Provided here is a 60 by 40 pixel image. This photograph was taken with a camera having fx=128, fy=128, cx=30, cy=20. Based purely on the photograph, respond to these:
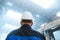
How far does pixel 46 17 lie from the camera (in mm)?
4125

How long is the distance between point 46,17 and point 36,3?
894 millimetres

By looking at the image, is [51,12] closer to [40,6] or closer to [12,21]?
[40,6]

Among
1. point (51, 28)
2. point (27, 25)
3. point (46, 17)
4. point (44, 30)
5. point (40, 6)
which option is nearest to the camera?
Answer: point (27, 25)

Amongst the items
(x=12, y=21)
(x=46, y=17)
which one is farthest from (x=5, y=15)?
(x=46, y=17)

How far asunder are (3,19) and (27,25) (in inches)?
150

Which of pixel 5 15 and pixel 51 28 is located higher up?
pixel 5 15

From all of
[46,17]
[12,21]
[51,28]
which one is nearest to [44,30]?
[51,28]

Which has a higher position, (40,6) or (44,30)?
(40,6)

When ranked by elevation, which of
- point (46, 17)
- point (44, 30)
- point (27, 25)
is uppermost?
point (46, 17)

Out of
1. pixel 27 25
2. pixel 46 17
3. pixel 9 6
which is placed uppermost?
pixel 9 6

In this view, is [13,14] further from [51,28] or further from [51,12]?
[51,28]

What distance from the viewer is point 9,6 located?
387cm

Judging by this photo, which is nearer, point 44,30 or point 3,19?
point 44,30

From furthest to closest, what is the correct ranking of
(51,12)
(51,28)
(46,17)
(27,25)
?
(46,17), (51,12), (51,28), (27,25)
